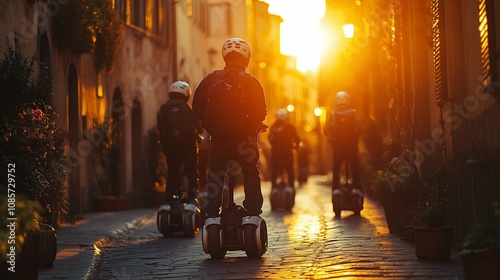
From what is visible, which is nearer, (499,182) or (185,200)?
(499,182)

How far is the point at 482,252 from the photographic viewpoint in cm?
716

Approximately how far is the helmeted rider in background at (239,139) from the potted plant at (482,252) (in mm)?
3603

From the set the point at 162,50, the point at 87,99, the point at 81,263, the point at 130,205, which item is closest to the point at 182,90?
the point at 81,263

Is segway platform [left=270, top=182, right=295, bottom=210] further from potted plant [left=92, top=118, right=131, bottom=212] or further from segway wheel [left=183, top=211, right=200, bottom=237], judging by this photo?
segway wheel [left=183, top=211, right=200, bottom=237]

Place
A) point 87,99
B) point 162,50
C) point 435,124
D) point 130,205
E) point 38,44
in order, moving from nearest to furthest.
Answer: point 435,124 < point 38,44 < point 87,99 < point 130,205 < point 162,50

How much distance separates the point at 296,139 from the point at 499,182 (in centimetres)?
Result: 1342

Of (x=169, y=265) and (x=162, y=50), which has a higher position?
(x=162, y=50)

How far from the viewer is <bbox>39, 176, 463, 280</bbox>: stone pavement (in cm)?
902

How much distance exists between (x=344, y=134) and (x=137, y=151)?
27.7 feet

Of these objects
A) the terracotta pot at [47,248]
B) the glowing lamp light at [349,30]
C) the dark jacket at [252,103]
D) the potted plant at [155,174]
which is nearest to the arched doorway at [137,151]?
the potted plant at [155,174]

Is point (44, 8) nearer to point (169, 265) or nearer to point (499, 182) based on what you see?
point (169, 265)

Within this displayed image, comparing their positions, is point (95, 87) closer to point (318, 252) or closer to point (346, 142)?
point (346, 142)

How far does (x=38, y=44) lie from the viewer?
625 inches

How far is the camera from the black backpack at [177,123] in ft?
46.5
